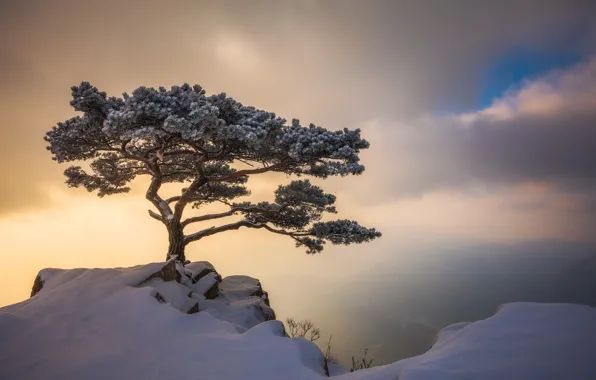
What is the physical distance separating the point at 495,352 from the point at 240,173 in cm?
975

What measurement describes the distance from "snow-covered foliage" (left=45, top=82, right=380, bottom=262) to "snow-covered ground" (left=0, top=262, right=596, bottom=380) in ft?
13.6

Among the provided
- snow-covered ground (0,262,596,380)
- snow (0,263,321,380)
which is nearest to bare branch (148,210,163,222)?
snow-covered ground (0,262,596,380)

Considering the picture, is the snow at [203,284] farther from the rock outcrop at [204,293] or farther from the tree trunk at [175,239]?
the tree trunk at [175,239]

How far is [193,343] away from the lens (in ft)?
17.7

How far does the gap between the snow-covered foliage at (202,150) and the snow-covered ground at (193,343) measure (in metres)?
4.16

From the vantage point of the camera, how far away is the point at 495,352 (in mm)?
3562

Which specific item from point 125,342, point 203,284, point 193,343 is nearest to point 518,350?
point 193,343

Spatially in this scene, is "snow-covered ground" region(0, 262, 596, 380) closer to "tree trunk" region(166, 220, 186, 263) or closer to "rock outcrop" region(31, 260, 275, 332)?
"rock outcrop" region(31, 260, 275, 332)

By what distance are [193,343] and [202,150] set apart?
253 inches

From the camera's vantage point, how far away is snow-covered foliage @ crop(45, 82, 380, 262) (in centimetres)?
811

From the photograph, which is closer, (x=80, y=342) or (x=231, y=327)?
(x=80, y=342)

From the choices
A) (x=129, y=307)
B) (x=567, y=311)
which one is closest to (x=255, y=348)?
(x=129, y=307)

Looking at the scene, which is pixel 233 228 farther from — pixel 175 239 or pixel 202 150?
pixel 202 150

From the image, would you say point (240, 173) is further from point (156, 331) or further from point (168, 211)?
point (156, 331)
